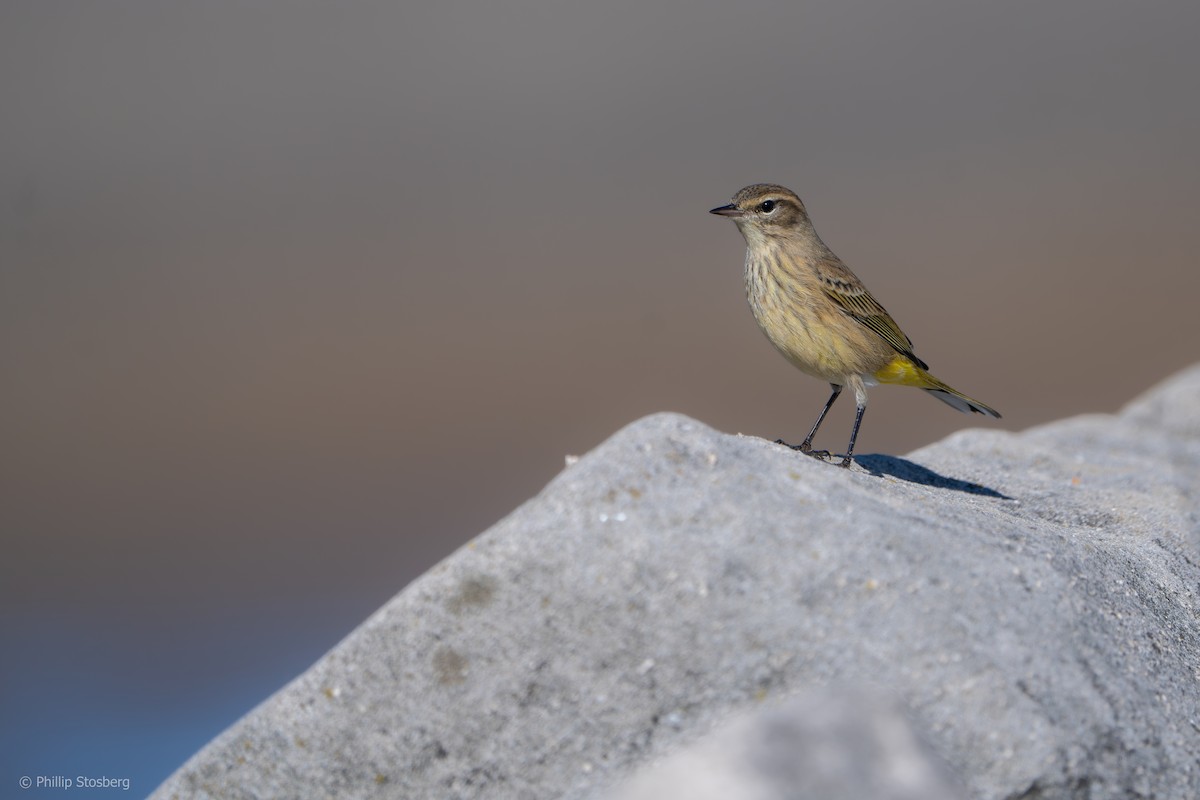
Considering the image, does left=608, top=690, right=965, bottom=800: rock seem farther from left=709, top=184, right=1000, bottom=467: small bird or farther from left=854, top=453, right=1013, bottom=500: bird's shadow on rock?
left=709, top=184, right=1000, bottom=467: small bird

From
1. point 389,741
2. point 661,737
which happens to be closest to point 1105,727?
point 661,737

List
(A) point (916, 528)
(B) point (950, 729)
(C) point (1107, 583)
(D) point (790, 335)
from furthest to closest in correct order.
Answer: (D) point (790, 335) → (C) point (1107, 583) → (A) point (916, 528) → (B) point (950, 729)

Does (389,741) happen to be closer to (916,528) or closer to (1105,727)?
(916,528)

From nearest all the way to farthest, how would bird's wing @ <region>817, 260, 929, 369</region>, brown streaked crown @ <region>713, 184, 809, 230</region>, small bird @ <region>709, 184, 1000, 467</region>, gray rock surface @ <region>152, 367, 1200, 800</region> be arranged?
gray rock surface @ <region>152, 367, 1200, 800</region> → small bird @ <region>709, 184, 1000, 467</region> → bird's wing @ <region>817, 260, 929, 369</region> → brown streaked crown @ <region>713, 184, 809, 230</region>

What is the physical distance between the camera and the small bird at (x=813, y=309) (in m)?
6.22

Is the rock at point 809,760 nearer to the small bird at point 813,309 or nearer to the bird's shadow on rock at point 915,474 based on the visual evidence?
the bird's shadow on rock at point 915,474

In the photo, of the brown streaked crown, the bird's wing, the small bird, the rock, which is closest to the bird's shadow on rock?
the small bird

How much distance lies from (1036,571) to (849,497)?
2.21ft

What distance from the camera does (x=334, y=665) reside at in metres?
3.56

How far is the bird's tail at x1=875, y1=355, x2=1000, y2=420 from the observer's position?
6531mm

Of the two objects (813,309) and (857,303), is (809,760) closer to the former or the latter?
(813,309)

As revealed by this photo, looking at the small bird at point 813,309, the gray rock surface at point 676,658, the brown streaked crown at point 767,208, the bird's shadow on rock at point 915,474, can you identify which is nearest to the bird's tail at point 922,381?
the small bird at point 813,309

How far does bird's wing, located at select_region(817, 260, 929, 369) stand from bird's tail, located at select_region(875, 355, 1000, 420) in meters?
0.06

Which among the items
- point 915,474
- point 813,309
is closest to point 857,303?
point 813,309
